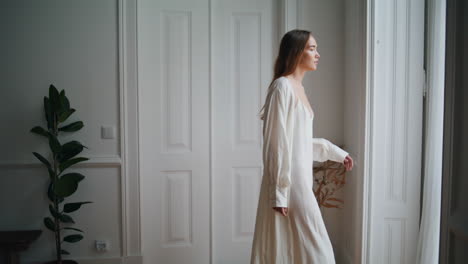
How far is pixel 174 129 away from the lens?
2697 millimetres

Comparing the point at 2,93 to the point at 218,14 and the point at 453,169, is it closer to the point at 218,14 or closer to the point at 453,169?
the point at 218,14

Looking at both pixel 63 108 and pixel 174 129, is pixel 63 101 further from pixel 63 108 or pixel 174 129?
pixel 174 129

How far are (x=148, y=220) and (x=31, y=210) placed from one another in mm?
818

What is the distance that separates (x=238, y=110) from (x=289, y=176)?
1.23 m

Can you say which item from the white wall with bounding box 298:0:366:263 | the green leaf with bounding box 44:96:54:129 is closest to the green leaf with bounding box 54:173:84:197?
the green leaf with bounding box 44:96:54:129

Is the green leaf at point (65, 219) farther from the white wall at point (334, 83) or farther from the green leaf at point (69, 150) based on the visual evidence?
the white wall at point (334, 83)

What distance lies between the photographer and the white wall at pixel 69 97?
→ 2502 millimetres

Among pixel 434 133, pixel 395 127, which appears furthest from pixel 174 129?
pixel 434 133

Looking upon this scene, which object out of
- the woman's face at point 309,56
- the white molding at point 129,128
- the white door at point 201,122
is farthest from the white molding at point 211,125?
the woman's face at point 309,56

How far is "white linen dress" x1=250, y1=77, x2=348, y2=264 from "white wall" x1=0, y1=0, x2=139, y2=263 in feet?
4.27

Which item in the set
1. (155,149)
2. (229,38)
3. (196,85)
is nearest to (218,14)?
(229,38)

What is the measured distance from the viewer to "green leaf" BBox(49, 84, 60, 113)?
233cm

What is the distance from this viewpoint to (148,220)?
2.71 meters

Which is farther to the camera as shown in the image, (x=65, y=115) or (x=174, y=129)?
(x=174, y=129)
